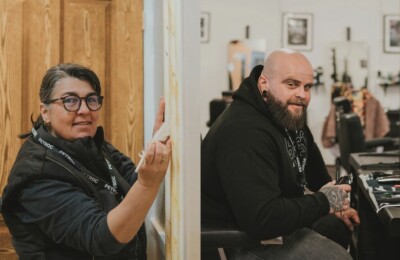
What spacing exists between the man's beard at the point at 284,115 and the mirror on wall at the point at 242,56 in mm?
5273

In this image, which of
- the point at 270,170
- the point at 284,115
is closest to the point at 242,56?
the point at 284,115

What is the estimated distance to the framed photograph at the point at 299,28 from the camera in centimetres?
762

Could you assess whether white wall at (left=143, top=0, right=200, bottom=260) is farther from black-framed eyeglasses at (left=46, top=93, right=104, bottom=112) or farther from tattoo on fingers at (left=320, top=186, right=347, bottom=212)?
tattoo on fingers at (left=320, top=186, right=347, bottom=212)

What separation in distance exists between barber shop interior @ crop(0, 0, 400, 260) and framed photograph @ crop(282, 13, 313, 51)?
15.4 feet

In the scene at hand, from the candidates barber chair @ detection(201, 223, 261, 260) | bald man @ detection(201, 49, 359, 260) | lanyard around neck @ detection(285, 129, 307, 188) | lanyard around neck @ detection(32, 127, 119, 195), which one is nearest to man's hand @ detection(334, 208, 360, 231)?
bald man @ detection(201, 49, 359, 260)

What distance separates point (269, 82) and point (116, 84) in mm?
738

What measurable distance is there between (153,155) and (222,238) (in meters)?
0.52

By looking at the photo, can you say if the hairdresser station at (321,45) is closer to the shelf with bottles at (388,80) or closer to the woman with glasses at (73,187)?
the shelf with bottles at (388,80)

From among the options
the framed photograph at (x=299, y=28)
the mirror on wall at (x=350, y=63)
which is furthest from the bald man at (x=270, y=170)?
the framed photograph at (x=299, y=28)

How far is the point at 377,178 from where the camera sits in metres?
2.51

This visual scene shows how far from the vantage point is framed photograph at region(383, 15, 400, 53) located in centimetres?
759

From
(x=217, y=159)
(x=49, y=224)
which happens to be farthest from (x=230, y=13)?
(x=49, y=224)

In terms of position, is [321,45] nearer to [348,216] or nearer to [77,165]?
[348,216]

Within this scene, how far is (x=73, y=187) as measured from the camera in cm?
157
